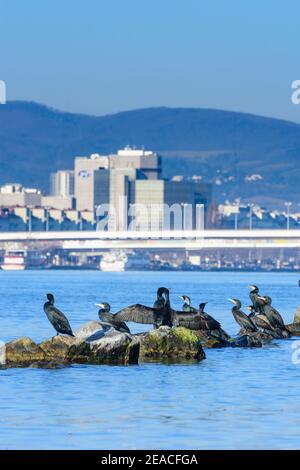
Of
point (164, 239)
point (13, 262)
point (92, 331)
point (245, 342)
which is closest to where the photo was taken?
point (92, 331)

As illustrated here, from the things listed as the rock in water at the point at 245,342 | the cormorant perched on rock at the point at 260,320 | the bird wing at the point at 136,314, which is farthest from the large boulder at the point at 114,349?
the cormorant perched on rock at the point at 260,320

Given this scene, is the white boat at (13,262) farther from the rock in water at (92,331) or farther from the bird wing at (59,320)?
the bird wing at (59,320)

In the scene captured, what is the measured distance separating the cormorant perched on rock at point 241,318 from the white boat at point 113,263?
483 ft

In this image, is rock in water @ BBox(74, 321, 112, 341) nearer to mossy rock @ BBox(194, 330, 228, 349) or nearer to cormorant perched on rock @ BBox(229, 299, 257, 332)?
mossy rock @ BBox(194, 330, 228, 349)

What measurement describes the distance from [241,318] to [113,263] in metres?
150

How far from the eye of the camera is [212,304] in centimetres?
6931

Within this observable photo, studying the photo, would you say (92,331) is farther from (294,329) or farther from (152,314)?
(294,329)

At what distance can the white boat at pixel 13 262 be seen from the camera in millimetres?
190500

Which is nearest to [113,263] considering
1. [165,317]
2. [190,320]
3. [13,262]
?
[13,262]

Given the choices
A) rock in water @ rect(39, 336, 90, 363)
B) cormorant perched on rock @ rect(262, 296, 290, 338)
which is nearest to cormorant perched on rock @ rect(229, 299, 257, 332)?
cormorant perched on rock @ rect(262, 296, 290, 338)

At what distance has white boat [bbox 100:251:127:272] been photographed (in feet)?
618

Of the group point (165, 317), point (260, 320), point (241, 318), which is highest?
point (165, 317)

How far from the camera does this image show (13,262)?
634 feet

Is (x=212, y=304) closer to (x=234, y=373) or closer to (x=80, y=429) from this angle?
(x=234, y=373)
